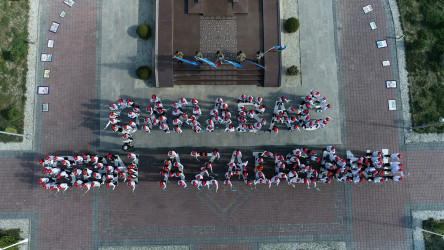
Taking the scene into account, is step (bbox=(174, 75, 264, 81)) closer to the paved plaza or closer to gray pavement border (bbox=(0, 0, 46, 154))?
the paved plaza

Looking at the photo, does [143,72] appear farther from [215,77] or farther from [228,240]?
[228,240]

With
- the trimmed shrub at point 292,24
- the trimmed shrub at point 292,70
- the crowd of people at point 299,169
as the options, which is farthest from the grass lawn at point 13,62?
the trimmed shrub at point 292,24

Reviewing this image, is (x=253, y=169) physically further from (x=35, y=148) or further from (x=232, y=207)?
(x=35, y=148)

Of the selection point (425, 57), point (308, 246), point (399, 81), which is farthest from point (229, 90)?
point (425, 57)

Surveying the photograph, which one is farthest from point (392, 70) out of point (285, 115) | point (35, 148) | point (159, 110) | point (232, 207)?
point (35, 148)

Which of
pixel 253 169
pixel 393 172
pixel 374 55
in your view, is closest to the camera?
pixel 393 172
